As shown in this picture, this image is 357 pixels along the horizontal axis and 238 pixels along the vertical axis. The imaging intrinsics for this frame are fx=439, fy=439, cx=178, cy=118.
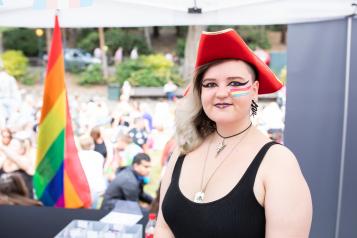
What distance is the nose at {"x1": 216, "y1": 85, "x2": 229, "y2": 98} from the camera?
1.25 metres

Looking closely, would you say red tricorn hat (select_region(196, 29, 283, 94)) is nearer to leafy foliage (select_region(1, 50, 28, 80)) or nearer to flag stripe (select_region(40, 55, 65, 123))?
flag stripe (select_region(40, 55, 65, 123))

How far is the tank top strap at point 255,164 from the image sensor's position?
1.20 metres

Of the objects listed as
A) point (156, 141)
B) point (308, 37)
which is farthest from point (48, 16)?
point (156, 141)

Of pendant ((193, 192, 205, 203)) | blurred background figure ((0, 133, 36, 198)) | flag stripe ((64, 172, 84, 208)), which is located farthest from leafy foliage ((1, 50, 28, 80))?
pendant ((193, 192, 205, 203))

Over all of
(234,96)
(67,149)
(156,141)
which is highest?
(234,96)

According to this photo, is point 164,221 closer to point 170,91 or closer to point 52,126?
point 52,126

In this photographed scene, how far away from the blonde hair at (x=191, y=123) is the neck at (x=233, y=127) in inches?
4.7

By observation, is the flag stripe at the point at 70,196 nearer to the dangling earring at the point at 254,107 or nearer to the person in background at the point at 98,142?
the dangling earring at the point at 254,107

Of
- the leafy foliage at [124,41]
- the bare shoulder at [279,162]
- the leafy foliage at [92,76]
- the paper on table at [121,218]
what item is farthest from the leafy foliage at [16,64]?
the bare shoulder at [279,162]

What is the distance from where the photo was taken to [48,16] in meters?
3.03

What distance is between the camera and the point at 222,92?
1251mm

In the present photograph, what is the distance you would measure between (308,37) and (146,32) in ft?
66.6

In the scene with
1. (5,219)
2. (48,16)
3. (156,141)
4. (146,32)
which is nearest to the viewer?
(5,219)

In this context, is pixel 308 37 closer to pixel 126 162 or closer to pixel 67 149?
pixel 67 149
